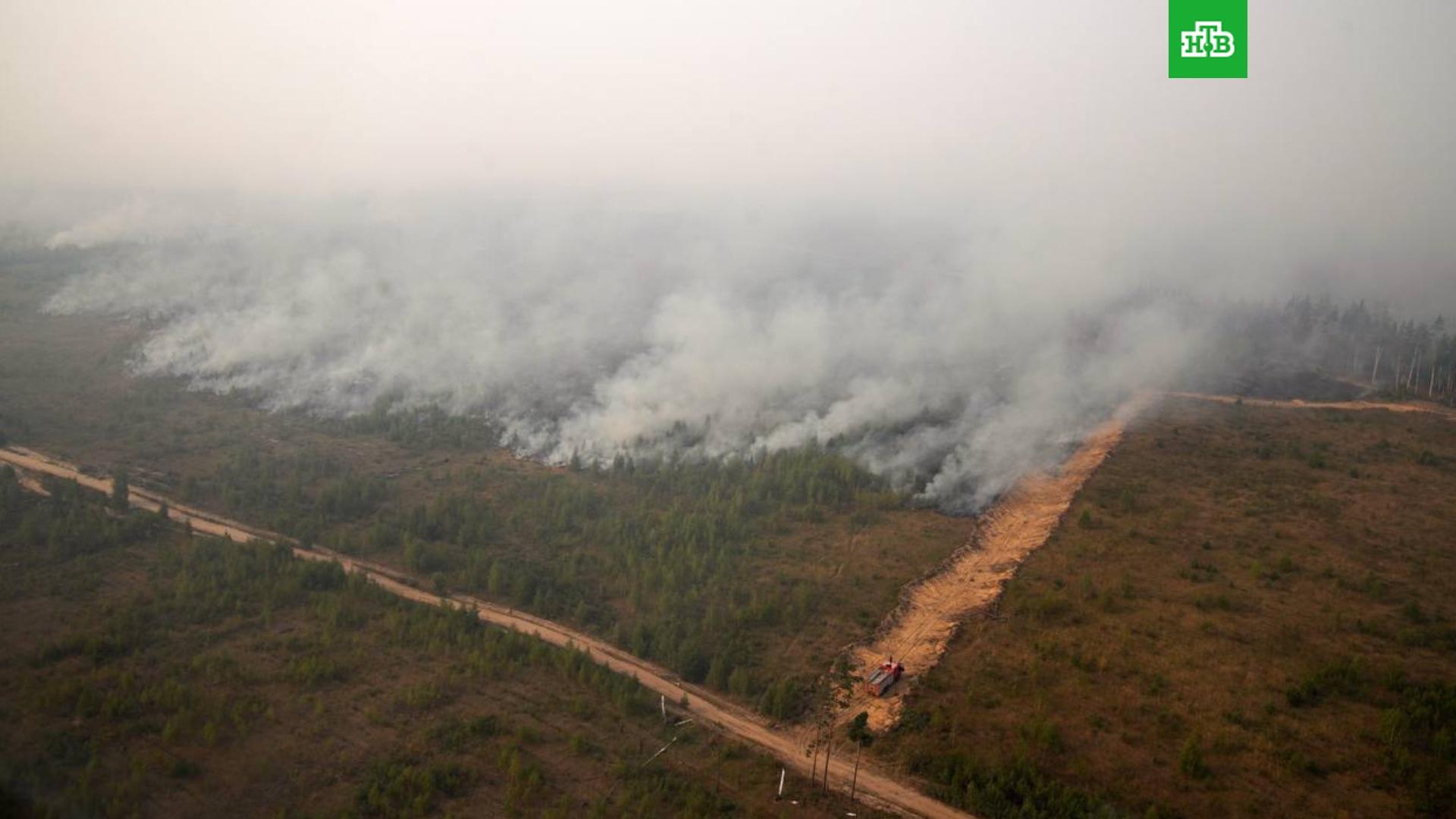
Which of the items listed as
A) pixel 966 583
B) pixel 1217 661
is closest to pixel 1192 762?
pixel 1217 661

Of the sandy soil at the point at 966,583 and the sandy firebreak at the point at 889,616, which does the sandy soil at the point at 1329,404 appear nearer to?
the sandy firebreak at the point at 889,616

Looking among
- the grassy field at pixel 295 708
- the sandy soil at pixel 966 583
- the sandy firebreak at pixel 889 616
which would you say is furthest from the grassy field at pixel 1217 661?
the grassy field at pixel 295 708

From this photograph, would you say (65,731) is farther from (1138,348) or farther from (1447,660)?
(1138,348)

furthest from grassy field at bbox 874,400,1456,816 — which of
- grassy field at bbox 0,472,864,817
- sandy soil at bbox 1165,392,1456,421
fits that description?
sandy soil at bbox 1165,392,1456,421

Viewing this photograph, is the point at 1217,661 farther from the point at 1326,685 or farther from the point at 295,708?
the point at 295,708

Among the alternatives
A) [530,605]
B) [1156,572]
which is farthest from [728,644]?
[1156,572]
